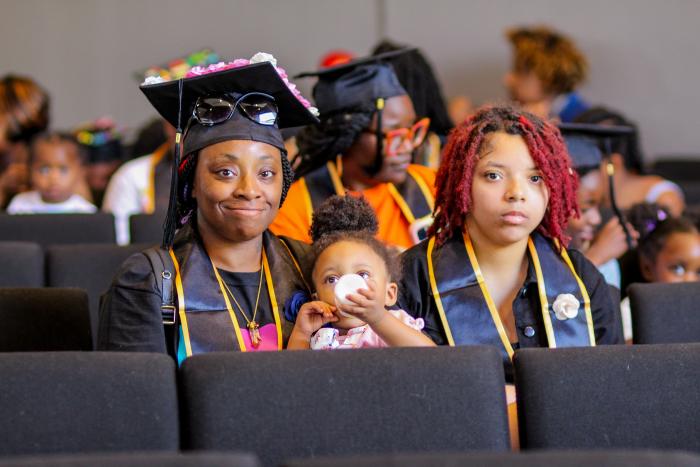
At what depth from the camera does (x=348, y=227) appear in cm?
292

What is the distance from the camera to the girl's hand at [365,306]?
248cm

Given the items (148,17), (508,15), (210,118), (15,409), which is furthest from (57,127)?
(15,409)

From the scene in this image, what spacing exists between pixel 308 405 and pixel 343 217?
2.88ft

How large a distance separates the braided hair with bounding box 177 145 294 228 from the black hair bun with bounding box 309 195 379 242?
12 cm

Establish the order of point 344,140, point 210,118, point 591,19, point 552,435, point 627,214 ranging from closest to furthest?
point 552,435 → point 210,118 → point 344,140 → point 627,214 → point 591,19

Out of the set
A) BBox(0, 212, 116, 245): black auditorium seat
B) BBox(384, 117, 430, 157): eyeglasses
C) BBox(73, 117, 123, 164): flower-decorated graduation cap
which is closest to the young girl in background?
BBox(384, 117, 430, 157): eyeglasses

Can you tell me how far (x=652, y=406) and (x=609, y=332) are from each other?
72cm

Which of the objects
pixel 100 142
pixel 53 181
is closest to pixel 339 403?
pixel 53 181

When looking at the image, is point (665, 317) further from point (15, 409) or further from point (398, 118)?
point (15, 409)

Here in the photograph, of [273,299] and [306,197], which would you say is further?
[306,197]

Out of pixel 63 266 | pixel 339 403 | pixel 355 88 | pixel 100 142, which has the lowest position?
pixel 100 142

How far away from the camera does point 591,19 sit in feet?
26.1

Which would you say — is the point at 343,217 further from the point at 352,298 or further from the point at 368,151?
the point at 368,151

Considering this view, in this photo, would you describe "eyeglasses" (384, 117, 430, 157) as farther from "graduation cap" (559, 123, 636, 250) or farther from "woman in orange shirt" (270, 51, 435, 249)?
"graduation cap" (559, 123, 636, 250)
